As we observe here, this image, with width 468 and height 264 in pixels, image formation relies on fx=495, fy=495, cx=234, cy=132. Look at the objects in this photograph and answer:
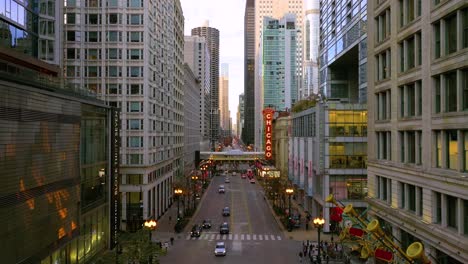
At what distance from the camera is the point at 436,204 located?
27.0m

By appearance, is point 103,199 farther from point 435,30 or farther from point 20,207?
point 435,30

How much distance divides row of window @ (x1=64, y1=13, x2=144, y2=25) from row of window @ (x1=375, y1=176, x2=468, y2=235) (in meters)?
46.4

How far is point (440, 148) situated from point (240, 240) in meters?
37.5

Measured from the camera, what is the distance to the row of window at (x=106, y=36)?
69750mm

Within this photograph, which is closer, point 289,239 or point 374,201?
point 374,201

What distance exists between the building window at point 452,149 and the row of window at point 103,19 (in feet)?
174

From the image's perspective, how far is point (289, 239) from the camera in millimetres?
61062

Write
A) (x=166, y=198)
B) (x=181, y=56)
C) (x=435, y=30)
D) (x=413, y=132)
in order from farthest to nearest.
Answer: (x=181, y=56) < (x=166, y=198) < (x=413, y=132) < (x=435, y=30)

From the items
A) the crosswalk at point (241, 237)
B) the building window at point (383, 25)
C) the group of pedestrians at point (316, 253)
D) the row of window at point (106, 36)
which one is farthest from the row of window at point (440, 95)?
the row of window at point (106, 36)

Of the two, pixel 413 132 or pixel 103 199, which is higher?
pixel 413 132

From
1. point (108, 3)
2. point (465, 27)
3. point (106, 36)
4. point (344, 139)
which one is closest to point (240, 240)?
point (344, 139)

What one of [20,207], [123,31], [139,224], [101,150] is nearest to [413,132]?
[20,207]

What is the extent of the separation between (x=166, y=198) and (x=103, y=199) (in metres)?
42.1

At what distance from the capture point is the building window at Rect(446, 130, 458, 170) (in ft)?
80.7
